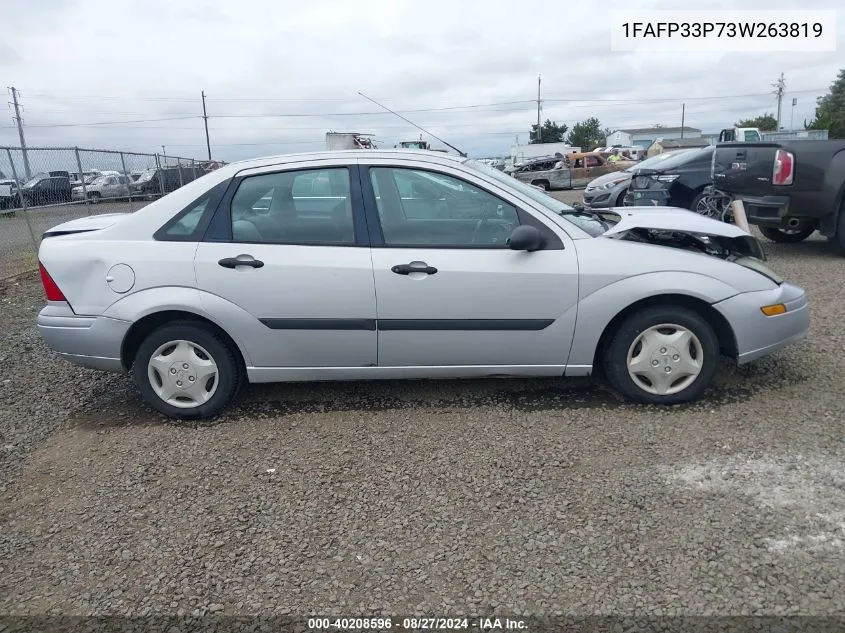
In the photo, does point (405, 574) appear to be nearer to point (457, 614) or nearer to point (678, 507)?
point (457, 614)

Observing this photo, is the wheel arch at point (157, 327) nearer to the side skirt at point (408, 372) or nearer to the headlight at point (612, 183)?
the side skirt at point (408, 372)

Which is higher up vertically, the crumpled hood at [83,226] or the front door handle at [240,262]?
the crumpled hood at [83,226]

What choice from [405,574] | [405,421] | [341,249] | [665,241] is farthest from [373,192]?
[405,574]

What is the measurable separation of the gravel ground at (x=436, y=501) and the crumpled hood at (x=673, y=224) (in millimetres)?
979

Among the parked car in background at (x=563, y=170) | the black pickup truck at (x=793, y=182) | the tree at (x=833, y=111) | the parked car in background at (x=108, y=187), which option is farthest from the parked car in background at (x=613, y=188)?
the tree at (x=833, y=111)

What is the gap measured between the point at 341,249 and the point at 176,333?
1.09 m

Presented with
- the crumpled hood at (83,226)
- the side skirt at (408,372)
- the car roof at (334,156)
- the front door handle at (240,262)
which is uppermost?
the car roof at (334,156)

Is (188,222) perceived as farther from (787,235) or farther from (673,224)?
(787,235)

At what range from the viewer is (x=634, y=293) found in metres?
3.82

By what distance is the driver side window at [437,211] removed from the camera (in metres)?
3.91

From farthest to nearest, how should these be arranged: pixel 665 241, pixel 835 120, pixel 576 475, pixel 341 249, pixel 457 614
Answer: pixel 835 120 → pixel 665 241 → pixel 341 249 → pixel 576 475 → pixel 457 614

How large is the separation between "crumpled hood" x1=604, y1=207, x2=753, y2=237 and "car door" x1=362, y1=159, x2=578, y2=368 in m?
0.49

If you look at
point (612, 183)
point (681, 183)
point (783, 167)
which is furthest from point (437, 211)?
point (612, 183)

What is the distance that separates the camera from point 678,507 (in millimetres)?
2932
